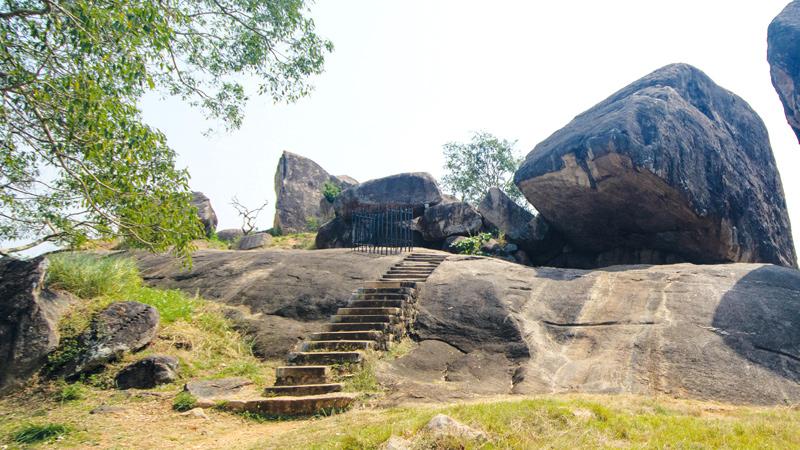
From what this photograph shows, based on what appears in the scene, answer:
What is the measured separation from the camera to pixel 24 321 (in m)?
8.88

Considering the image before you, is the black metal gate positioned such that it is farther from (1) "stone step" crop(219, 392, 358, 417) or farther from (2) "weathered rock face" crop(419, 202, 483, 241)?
(1) "stone step" crop(219, 392, 358, 417)

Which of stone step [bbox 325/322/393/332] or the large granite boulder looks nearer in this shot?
stone step [bbox 325/322/393/332]

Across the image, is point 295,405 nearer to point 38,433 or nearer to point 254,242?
point 38,433

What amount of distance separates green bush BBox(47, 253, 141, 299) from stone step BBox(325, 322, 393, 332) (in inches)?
160

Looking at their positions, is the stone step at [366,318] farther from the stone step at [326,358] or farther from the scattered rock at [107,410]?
the scattered rock at [107,410]

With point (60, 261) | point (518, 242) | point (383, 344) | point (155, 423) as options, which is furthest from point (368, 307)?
point (518, 242)

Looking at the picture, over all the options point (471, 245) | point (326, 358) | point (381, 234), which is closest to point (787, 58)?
point (471, 245)

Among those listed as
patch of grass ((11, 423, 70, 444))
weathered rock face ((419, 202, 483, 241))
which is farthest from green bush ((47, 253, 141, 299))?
weathered rock face ((419, 202, 483, 241))

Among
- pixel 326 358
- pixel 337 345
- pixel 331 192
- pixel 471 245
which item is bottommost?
pixel 326 358

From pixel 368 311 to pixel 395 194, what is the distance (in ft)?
36.3

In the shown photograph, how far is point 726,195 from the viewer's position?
15.2 meters

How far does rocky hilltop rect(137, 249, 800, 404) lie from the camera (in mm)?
8719

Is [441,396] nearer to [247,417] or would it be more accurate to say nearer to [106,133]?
[247,417]

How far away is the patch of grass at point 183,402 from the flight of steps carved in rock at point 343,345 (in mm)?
1054
